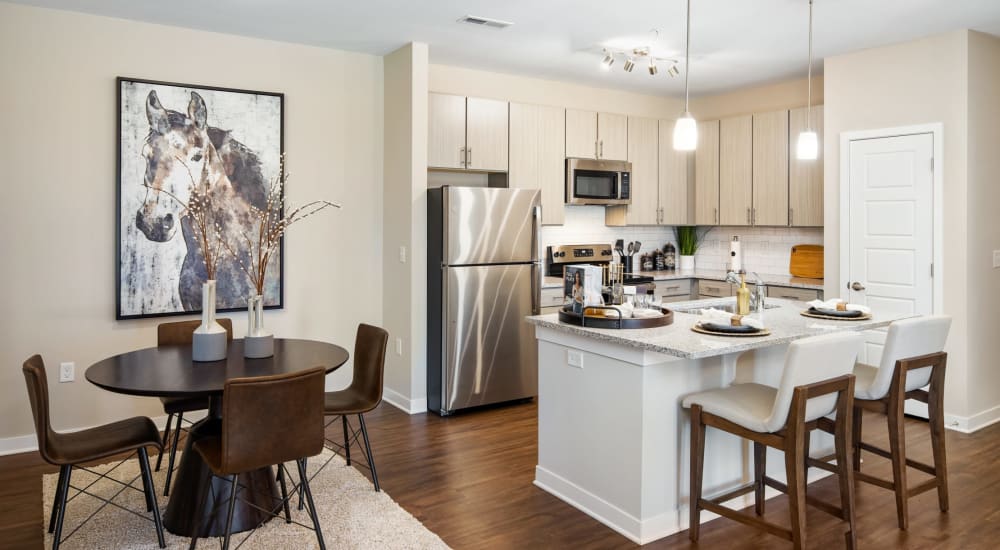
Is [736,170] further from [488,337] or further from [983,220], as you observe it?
[488,337]

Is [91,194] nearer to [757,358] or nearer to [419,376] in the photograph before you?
[419,376]

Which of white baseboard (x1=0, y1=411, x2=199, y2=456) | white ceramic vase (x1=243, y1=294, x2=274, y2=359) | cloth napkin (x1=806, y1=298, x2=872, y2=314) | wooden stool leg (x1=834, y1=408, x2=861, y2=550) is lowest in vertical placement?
white baseboard (x1=0, y1=411, x2=199, y2=456)

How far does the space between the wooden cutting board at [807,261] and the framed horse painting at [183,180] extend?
4.16 metres

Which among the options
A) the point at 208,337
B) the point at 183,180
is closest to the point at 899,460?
the point at 208,337

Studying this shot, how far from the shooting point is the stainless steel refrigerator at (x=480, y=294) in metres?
4.77

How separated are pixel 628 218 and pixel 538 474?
10.9ft

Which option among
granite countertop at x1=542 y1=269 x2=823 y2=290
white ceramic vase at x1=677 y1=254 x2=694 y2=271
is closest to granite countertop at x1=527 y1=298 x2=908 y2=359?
granite countertop at x1=542 y1=269 x2=823 y2=290

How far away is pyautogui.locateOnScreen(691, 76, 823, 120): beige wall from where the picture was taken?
5.79 metres

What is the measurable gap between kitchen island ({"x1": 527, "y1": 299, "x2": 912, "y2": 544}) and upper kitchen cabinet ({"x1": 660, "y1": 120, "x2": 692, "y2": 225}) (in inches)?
120

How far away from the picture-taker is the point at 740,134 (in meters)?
6.05

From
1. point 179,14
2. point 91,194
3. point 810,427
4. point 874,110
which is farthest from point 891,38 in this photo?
point 91,194

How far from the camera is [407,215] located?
489 centimetres

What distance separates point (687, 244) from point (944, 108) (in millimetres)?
2666

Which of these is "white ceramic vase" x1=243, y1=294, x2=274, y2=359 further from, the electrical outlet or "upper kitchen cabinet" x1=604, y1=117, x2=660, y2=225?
"upper kitchen cabinet" x1=604, y1=117, x2=660, y2=225
